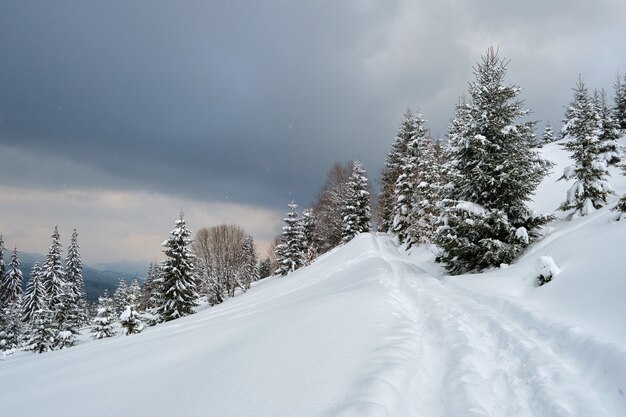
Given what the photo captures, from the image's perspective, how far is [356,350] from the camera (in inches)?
189

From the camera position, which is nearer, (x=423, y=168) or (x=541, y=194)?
(x=541, y=194)

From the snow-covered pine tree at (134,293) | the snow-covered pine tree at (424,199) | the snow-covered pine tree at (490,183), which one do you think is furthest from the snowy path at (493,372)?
the snow-covered pine tree at (134,293)

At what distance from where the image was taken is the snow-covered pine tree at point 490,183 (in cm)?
1227

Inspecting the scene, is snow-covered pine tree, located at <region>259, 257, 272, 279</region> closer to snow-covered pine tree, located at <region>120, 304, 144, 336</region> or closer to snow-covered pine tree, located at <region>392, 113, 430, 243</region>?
snow-covered pine tree, located at <region>392, 113, 430, 243</region>

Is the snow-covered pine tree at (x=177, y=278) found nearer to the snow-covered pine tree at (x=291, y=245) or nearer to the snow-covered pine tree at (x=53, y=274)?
the snow-covered pine tree at (x=291, y=245)

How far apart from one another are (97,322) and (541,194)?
40.3 meters

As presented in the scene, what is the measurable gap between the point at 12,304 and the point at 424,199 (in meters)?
55.7

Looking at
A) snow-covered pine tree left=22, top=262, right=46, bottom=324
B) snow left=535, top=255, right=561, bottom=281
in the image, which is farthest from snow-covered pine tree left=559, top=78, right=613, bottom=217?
snow-covered pine tree left=22, top=262, right=46, bottom=324

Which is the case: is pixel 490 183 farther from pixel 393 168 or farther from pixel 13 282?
pixel 13 282

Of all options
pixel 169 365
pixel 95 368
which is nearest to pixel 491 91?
pixel 169 365

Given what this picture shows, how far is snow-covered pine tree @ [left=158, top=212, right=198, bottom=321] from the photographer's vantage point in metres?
25.6

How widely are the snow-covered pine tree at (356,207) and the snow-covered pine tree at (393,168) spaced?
2214 millimetres

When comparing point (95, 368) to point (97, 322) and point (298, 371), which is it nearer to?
point (298, 371)

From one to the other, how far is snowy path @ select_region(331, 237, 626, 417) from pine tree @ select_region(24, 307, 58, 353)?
3858 cm
